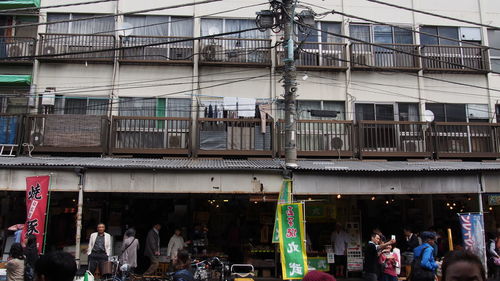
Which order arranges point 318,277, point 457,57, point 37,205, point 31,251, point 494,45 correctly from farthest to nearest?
1. point 494,45
2. point 457,57
3. point 37,205
4. point 31,251
5. point 318,277

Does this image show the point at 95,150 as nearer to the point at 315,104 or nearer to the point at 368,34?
the point at 315,104

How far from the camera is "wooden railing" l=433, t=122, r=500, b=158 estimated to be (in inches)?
624

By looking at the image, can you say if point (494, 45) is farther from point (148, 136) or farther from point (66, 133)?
point (66, 133)

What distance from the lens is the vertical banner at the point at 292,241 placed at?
9.36 metres

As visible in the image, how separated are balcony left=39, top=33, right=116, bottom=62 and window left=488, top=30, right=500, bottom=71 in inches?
660

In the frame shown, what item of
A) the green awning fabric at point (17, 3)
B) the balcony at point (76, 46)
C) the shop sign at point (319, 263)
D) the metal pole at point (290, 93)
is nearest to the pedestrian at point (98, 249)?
the metal pole at point (290, 93)

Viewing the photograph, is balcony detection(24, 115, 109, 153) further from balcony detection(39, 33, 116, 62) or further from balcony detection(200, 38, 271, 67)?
balcony detection(200, 38, 271, 67)

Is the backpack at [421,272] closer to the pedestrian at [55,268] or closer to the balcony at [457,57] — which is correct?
the pedestrian at [55,268]

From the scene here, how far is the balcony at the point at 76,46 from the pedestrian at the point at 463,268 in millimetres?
15572

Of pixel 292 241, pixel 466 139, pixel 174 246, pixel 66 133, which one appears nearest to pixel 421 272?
pixel 292 241

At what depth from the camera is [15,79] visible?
15.6 m

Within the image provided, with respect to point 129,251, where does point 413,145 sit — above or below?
above

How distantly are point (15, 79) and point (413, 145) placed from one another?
16.1 m

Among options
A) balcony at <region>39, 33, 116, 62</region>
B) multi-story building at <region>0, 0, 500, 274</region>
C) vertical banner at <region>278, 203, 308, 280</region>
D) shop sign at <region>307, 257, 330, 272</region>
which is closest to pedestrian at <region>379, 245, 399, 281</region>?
vertical banner at <region>278, 203, 308, 280</region>
